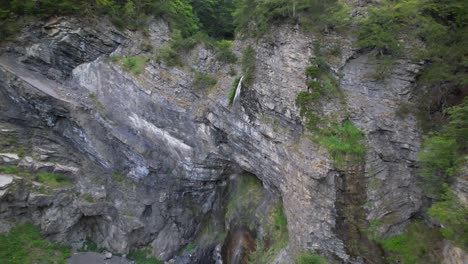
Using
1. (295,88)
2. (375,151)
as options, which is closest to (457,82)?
(375,151)

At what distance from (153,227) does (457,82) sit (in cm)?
1417

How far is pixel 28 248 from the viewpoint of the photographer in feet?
41.9

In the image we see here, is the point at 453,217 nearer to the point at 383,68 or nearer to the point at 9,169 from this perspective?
the point at 383,68

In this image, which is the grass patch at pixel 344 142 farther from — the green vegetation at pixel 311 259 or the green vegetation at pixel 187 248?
the green vegetation at pixel 187 248

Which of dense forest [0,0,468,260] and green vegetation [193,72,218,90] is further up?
dense forest [0,0,468,260]

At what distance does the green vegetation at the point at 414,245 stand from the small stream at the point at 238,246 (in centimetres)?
557

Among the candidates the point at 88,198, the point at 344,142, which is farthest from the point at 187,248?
the point at 344,142

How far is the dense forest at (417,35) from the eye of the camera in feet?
25.9

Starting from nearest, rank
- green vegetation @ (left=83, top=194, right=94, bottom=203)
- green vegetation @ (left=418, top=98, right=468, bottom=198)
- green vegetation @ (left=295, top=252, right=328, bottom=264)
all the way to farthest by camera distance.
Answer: green vegetation @ (left=418, top=98, right=468, bottom=198) → green vegetation @ (left=295, top=252, right=328, bottom=264) → green vegetation @ (left=83, top=194, right=94, bottom=203)

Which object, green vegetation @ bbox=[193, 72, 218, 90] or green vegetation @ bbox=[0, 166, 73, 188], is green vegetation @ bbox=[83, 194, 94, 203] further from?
green vegetation @ bbox=[193, 72, 218, 90]

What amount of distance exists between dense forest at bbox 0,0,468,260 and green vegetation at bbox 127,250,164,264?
9.74 m

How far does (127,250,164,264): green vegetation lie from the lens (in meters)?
14.0

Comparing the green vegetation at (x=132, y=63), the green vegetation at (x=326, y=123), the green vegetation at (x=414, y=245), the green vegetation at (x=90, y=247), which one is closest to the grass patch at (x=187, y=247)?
the green vegetation at (x=90, y=247)

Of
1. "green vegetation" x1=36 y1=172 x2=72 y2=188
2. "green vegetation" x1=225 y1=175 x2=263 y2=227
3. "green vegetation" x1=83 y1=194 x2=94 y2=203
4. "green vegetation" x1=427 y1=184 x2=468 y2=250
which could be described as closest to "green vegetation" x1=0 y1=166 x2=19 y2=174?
"green vegetation" x1=36 y1=172 x2=72 y2=188
